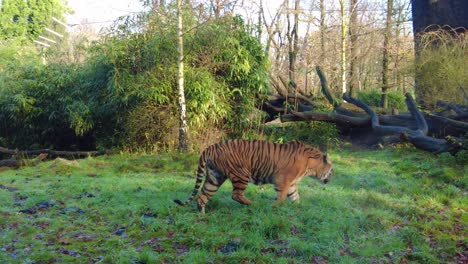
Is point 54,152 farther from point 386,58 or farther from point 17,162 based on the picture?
point 386,58

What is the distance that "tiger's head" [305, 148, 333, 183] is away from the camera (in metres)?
7.66

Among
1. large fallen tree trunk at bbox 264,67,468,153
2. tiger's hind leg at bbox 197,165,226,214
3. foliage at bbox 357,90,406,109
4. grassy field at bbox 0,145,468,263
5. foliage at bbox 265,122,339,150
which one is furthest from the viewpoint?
foliage at bbox 357,90,406,109

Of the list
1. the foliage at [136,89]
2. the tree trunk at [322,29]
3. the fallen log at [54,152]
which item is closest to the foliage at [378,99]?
the tree trunk at [322,29]

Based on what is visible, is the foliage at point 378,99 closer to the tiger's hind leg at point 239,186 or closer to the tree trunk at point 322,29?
the tree trunk at point 322,29

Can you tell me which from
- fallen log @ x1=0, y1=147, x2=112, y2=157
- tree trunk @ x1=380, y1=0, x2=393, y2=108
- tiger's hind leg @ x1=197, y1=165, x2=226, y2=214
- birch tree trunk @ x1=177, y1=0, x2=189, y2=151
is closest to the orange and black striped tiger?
tiger's hind leg @ x1=197, y1=165, x2=226, y2=214

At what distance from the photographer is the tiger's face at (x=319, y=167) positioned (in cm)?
769

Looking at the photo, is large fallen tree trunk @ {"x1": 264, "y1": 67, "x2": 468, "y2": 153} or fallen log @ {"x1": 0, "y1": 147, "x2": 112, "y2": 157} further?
fallen log @ {"x1": 0, "y1": 147, "x2": 112, "y2": 157}

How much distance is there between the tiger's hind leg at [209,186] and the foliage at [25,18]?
1339 inches

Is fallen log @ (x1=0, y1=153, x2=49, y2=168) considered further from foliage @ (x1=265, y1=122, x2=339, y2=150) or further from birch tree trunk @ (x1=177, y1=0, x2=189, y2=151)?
foliage @ (x1=265, y1=122, x2=339, y2=150)

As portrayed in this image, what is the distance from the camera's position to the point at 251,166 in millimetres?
7188

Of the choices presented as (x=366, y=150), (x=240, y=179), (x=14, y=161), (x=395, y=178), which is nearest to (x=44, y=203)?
(x=240, y=179)

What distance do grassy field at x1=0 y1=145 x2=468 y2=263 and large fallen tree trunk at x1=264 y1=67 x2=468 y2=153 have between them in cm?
149

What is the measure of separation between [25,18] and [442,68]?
113 feet

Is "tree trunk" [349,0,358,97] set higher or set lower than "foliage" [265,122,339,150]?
higher
